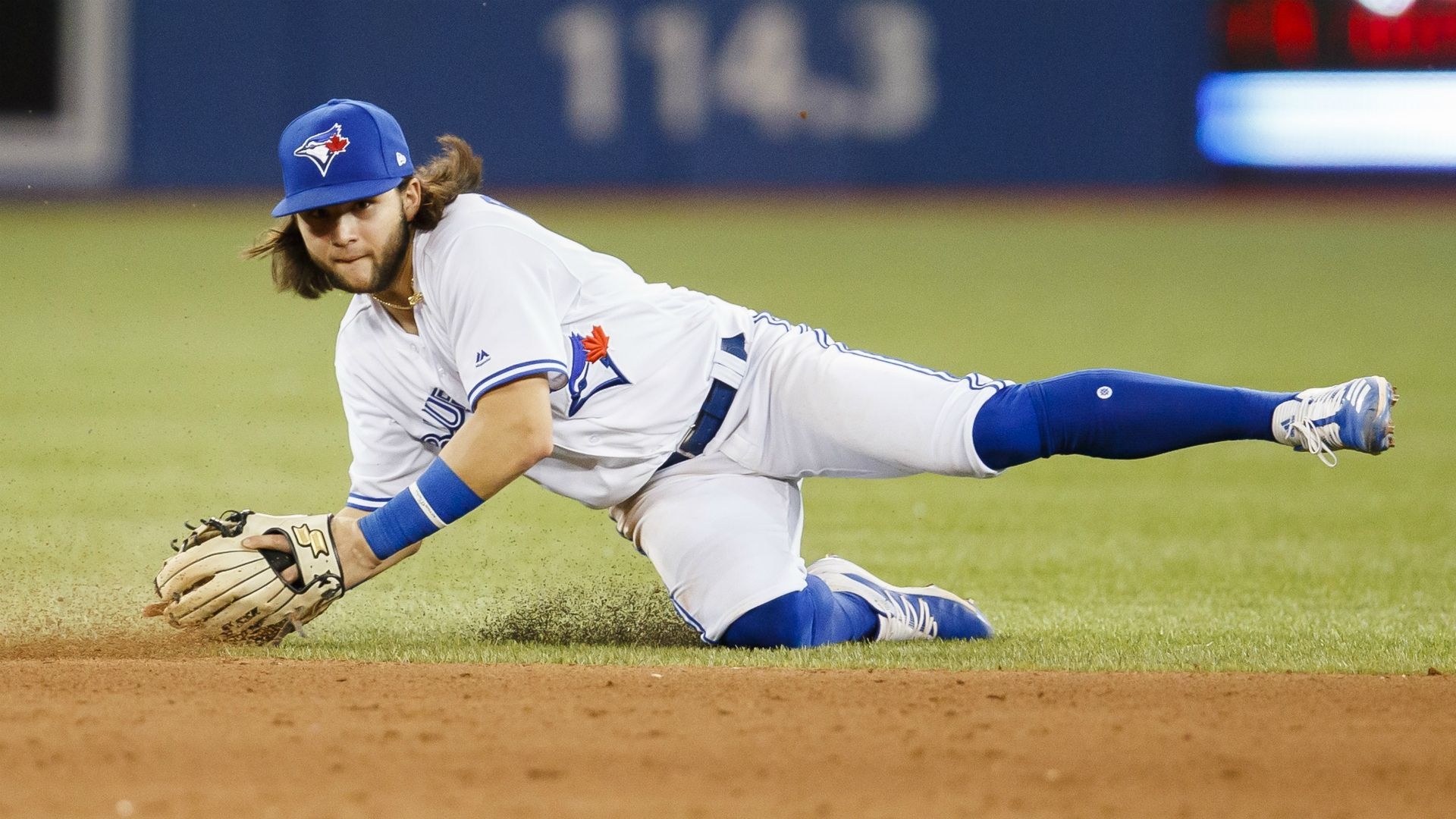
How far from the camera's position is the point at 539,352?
367 centimetres

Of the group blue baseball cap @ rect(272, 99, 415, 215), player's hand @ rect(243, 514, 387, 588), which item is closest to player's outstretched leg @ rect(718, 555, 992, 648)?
player's hand @ rect(243, 514, 387, 588)

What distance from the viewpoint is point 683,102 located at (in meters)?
18.2

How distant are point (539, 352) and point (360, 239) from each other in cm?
Answer: 47

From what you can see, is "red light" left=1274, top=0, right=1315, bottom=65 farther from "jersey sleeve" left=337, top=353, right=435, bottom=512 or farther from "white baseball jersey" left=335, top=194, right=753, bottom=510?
"jersey sleeve" left=337, top=353, right=435, bottom=512

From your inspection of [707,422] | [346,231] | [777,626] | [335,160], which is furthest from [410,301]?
[777,626]

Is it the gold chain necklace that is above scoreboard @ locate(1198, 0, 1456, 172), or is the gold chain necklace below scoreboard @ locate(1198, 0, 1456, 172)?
below

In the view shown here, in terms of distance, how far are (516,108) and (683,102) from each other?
70.2 inches

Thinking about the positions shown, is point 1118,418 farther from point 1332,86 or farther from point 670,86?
point 670,86

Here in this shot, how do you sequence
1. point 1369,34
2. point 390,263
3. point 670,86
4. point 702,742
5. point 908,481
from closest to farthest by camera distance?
1. point 702,742
2. point 390,263
3. point 908,481
4. point 1369,34
5. point 670,86

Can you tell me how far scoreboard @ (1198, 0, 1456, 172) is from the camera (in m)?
15.7

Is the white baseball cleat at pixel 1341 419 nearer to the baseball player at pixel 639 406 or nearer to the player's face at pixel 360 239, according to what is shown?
the baseball player at pixel 639 406

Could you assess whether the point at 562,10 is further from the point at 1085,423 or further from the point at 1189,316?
the point at 1085,423

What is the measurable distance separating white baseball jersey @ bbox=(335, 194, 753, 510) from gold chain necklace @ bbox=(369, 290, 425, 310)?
14mm

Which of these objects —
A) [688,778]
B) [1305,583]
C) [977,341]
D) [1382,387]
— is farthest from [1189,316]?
[688,778]
